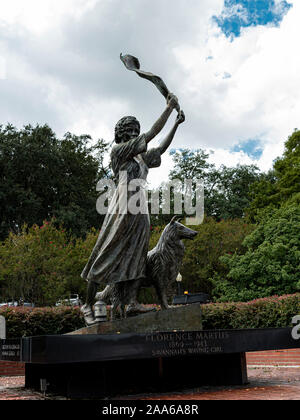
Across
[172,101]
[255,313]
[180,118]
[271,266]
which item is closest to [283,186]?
[271,266]

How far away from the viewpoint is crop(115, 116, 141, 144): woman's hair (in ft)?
22.4

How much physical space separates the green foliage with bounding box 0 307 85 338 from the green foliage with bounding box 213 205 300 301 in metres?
8.26

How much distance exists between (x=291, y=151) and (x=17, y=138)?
1974cm

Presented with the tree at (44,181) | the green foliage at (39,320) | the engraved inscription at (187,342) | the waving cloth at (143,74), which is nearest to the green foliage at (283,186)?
the tree at (44,181)

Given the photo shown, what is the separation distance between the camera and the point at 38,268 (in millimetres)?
21719

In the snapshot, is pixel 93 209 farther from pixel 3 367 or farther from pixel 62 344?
pixel 62 344

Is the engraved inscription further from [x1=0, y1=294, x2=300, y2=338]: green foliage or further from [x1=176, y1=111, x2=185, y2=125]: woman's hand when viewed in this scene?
[x1=0, y1=294, x2=300, y2=338]: green foliage

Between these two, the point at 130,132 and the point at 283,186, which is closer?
the point at 130,132

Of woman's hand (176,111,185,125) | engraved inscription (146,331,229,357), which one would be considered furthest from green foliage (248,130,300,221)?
engraved inscription (146,331,229,357)

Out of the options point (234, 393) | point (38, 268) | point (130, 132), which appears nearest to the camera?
point (234, 393)

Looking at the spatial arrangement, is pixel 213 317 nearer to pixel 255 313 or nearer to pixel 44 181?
pixel 255 313

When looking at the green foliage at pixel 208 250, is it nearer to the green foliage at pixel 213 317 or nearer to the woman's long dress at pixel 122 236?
the green foliage at pixel 213 317

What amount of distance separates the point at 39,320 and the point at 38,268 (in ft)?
34.3

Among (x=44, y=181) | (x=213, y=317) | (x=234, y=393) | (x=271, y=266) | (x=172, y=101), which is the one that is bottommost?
(x=234, y=393)
